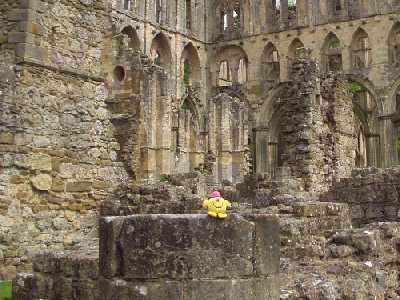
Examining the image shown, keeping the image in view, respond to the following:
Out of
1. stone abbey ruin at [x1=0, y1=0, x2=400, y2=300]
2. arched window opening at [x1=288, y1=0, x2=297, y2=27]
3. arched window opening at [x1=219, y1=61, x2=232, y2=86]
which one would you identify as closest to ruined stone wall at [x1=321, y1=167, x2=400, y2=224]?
stone abbey ruin at [x1=0, y1=0, x2=400, y2=300]

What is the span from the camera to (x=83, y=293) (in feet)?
18.1

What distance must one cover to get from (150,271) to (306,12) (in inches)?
1200

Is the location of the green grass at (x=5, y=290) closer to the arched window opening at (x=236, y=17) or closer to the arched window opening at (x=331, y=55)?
the arched window opening at (x=331, y=55)

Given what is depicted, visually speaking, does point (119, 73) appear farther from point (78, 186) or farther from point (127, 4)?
point (127, 4)

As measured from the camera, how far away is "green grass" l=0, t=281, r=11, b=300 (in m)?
6.42

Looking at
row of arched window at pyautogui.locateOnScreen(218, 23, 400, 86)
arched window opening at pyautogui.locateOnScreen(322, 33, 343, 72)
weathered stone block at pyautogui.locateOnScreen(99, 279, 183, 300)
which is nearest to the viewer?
weathered stone block at pyautogui.locateOnScreen(99, 279, 183, 300)

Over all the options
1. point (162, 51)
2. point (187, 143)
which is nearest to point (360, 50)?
point (187, 143)

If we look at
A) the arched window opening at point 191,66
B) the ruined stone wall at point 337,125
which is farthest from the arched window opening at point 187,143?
the ruined stone wall at point 337,125

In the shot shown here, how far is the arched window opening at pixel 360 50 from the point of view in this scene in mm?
31425

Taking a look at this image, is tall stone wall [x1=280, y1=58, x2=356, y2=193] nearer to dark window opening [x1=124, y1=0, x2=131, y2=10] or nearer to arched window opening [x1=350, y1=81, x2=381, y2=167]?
arched window opening [x1=350, y1=81, x2=381, y2=167]

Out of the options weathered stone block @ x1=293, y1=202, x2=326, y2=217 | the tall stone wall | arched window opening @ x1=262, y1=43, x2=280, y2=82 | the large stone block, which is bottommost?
the large stone block

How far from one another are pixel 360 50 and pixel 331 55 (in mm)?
1615

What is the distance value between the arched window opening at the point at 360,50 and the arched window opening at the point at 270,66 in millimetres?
4233

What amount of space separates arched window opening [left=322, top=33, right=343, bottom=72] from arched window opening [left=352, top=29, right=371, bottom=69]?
0.80 m
